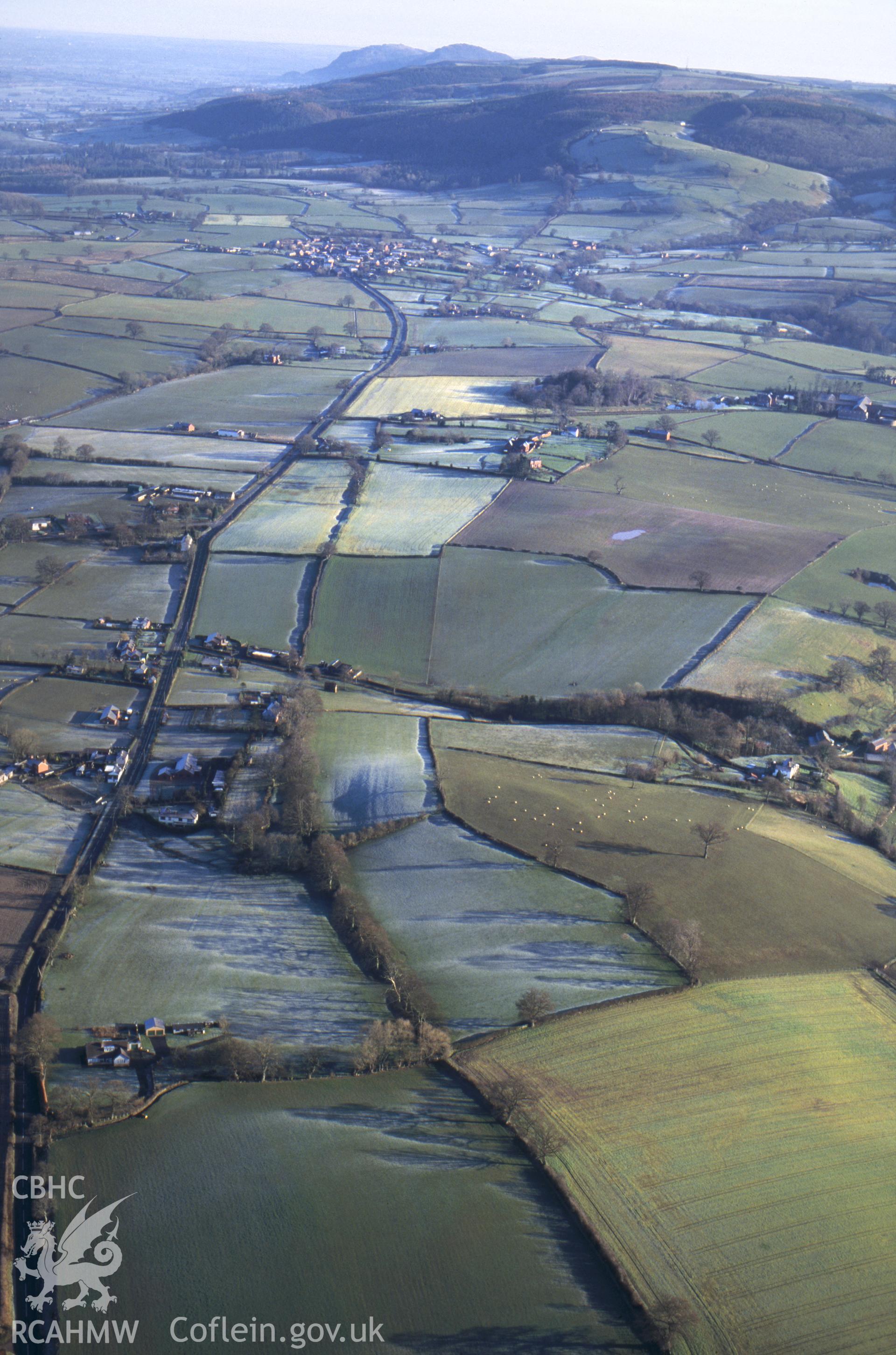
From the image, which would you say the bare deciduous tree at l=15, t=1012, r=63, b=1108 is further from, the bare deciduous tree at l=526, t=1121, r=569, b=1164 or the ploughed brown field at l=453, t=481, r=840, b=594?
the ploughed brown field at l=453, t=481, r=840, b=594

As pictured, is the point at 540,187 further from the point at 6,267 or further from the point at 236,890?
the point at 236,890

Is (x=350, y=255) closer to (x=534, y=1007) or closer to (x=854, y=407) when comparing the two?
(x=854, y=407)

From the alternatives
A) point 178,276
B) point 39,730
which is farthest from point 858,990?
point 178,276

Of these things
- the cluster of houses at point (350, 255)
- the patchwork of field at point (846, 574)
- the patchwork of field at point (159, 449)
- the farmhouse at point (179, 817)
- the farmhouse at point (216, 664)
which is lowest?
the farmhouse at point (179, 817)

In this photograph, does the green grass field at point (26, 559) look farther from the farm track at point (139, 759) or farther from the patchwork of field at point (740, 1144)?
the patchwork of field at point (740, 1144)

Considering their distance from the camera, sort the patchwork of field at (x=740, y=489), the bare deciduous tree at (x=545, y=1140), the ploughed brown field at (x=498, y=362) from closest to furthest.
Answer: the bare deciduous tree at (x=545, y=1140), the patchwork of field at (x=740, y=489), the ploughed brown field at (x=498, y=362)

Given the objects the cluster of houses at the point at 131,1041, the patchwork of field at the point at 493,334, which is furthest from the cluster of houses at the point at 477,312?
the cluster of houses at the point at 131,1041
